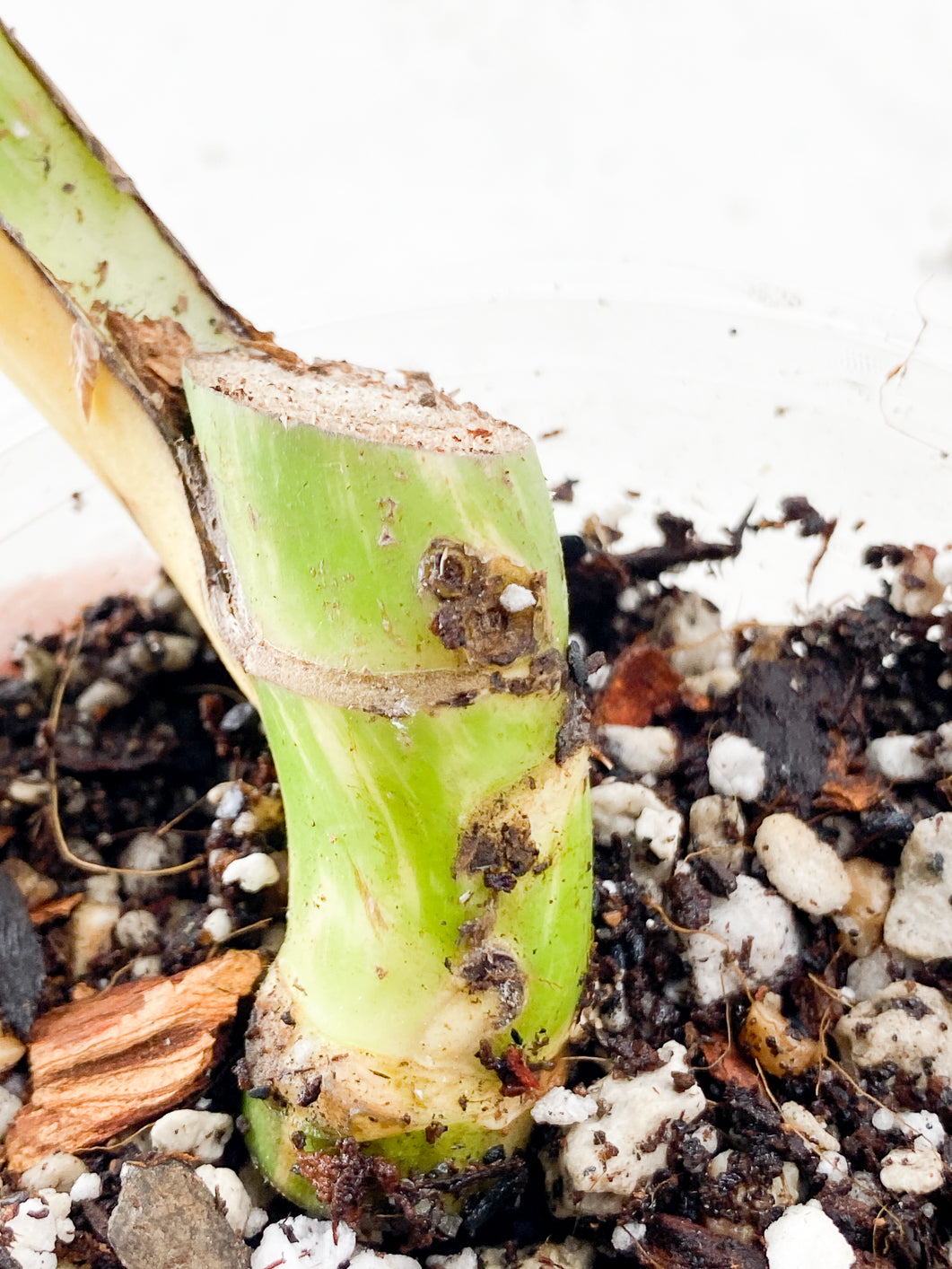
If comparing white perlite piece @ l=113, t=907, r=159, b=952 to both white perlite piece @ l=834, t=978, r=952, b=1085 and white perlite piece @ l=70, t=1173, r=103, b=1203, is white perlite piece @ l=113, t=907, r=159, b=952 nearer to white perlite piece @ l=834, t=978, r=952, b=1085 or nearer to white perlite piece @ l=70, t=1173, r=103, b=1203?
white perlite piece @ l=70, t=1173, r=103, b=1203

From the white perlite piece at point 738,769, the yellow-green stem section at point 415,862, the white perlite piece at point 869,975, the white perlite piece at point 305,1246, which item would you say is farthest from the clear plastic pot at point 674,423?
the white perlite piece at point 305,1246

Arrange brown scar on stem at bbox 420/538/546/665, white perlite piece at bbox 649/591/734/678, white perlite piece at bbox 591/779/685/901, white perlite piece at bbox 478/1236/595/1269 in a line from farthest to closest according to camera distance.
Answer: white perlite piece at bbox 649/591/734/678 → white perlite piece at bbox 591/779/685/901 → white perlite piece at bbox 478/1236/595/1269 → brown scar on stem at bbox 420/538/546/665

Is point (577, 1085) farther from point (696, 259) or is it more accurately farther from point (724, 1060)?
point (696, 259)

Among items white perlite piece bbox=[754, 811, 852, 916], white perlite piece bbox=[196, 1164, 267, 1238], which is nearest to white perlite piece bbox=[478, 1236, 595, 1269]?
white perlite piece bbox=[196, 1164, 267, 1238]

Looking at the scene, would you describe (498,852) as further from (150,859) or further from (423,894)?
(150,859)

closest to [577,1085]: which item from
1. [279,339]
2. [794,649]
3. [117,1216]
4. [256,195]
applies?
[117,1216]

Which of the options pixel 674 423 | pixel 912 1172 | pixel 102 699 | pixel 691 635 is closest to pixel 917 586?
pixel 691 635
